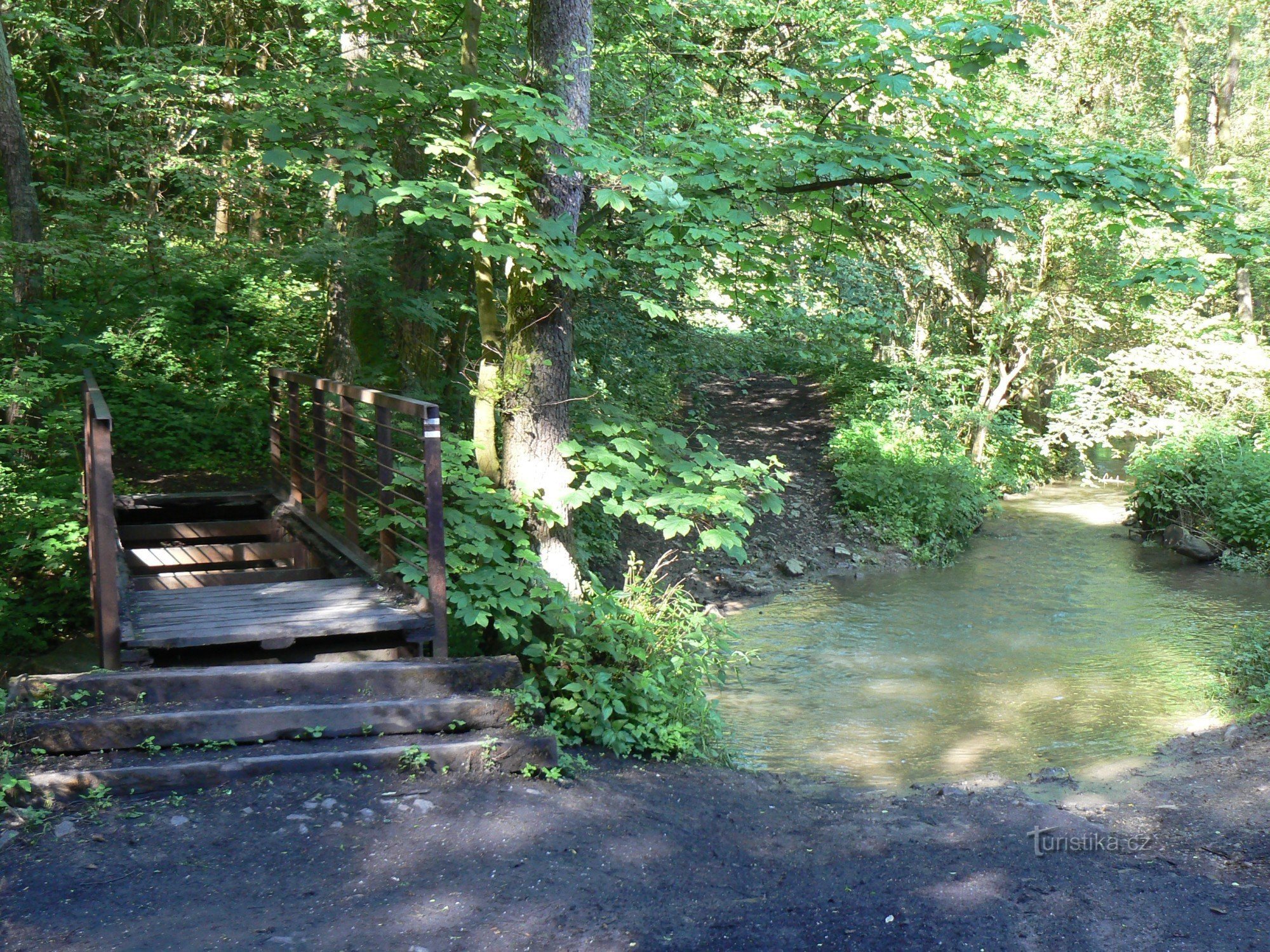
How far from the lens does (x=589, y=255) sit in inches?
247

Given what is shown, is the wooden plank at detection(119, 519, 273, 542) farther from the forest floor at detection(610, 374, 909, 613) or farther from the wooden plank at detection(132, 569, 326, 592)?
the forest floor at detection(610, 374, 909, 613)

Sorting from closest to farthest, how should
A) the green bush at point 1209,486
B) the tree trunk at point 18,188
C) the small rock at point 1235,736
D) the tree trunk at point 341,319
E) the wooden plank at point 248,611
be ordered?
the wooden plank at point 248,611 → the small rock at point 1235,736 → the tree trunk at point 18,188 → the tree trunk at point 341,319 → the green bush at point 1209,486

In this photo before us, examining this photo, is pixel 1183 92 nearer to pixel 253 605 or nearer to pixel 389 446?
pixel 389 446

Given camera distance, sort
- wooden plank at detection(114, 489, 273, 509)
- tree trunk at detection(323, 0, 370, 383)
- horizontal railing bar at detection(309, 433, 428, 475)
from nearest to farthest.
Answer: horizontal railing bar at detection(309, 433, 428, 475), wooden plank at detection(114, 489, 273, 509), tree trunk at detection(323, 0, 370, 383)

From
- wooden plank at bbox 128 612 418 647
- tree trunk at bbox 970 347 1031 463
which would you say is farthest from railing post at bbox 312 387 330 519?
tree trunk at bbox 970 347 1031 463

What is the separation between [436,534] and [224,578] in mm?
2930

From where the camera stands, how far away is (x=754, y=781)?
242 inches

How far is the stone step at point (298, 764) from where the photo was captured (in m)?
4.33

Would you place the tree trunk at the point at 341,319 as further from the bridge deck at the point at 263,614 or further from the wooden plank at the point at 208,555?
the bridge deck at the point at 263,614

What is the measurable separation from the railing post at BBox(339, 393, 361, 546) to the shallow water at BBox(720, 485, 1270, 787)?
341cm

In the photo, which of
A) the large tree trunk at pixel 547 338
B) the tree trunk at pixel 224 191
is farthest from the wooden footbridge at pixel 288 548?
the tree trunk at pixel 224 191

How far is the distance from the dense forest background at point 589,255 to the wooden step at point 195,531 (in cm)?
64

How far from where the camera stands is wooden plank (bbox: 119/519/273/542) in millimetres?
8586

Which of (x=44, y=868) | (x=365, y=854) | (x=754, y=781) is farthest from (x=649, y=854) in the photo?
(x=44, y=868)
